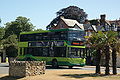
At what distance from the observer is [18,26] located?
8856 cm

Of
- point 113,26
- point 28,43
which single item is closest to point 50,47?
point 28,43

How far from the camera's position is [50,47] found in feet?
103

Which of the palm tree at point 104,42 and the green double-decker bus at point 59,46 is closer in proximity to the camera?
the palm tree at point 104,42

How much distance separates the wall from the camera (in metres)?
20.8

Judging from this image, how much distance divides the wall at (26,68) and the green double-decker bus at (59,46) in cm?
777

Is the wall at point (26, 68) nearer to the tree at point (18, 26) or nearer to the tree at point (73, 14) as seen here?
the tree at point (73, 14)

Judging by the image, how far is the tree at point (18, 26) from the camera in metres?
87.7

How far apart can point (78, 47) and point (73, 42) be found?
1.04 m

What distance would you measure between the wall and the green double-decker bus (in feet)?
25.5

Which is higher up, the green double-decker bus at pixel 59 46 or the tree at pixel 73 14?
the tree at pixel 73 14

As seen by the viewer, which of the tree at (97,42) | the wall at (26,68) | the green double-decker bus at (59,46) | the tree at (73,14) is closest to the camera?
the wall at (26,68)

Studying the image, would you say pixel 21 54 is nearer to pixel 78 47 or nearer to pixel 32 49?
pixel 32 49

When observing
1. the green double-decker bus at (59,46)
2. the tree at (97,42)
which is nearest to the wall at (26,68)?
the tree at (97,42)

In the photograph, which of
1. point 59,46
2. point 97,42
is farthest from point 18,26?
point 97,42
